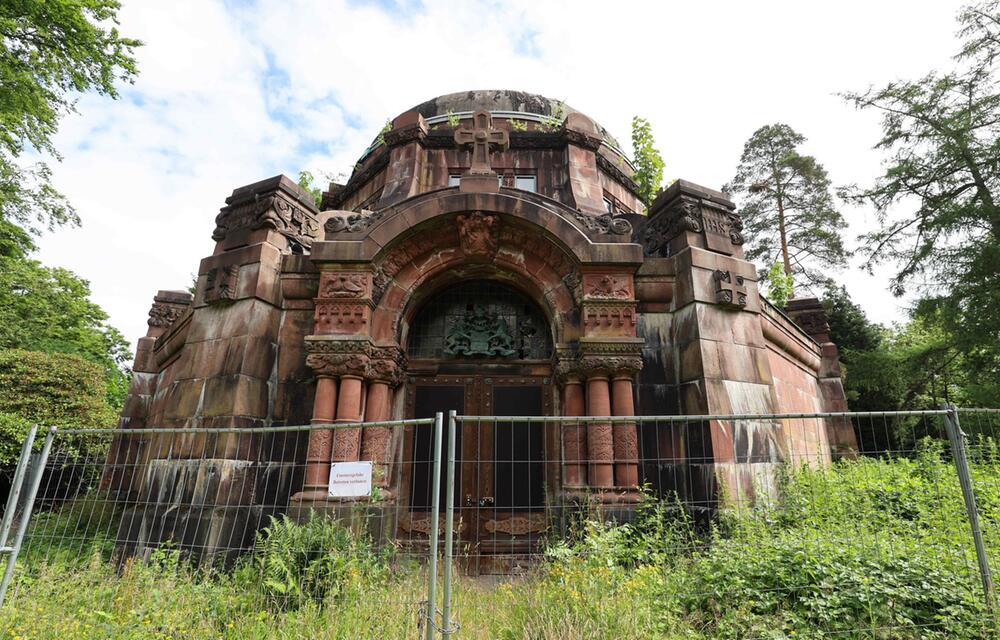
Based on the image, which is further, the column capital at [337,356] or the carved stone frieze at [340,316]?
the carved stone frieze at [340,316]

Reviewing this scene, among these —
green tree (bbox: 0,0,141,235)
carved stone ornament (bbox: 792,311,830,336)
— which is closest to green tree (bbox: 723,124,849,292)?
carved stone ornament (bbox: 792,311,830,336)

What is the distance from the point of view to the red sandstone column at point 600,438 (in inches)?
260

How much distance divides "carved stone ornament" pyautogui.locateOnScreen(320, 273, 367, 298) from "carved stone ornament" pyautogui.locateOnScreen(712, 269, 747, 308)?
5.20m

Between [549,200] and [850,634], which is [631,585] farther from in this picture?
[549,200]

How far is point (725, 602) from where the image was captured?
4.11 metres

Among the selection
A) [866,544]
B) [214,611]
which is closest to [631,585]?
[866,544]

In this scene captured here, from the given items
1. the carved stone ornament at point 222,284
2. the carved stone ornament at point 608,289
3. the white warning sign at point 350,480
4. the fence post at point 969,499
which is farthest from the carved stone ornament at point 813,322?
the carved stone ornament at point 222,284

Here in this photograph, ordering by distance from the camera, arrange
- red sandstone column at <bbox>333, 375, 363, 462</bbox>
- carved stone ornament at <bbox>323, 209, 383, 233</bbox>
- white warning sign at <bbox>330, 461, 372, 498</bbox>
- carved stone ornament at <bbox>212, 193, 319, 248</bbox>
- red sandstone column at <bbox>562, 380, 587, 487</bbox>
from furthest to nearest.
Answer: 1. carved stone ornament at <bbox>212, 193, 319, 248</bbox>
2. carved stone ornament at <bbox>323, 209, 383, 233</bbox>
3. red sandstone column at <bbox>562, 380, 587, 487</bbox>
4. red sandstone column at <bbox>333, 375, 363, 462</bbox>
5. white warning sign at <bbox>330, 461, 372, 498</bbox>

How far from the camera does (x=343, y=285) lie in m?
7.48

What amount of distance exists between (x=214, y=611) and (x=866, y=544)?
19.3ft

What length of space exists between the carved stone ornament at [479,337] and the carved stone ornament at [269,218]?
115 inches

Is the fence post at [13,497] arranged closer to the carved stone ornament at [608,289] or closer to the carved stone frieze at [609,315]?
the carved stone frieze at [609,315]

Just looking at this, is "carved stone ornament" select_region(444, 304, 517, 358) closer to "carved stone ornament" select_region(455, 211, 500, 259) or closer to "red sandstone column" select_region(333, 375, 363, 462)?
"carved stone ornament" select_region(455, 211, 500, 259)

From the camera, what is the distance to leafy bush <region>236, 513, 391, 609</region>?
465 cm
